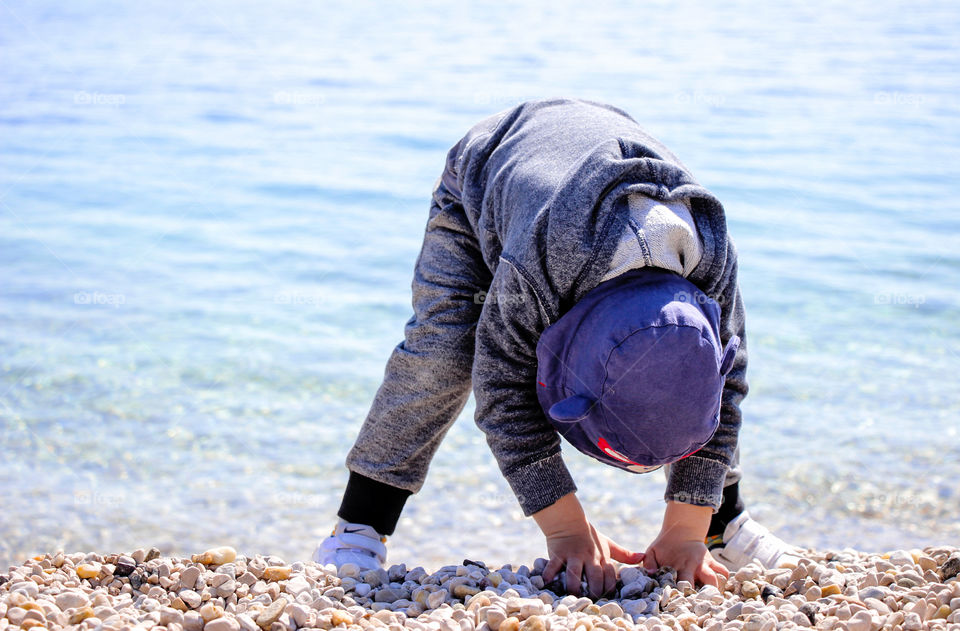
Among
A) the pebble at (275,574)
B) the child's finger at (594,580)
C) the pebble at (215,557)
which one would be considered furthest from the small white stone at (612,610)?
the pebble at (215,557)

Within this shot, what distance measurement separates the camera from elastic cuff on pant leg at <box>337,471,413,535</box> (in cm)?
270

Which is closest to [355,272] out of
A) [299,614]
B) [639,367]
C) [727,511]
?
[727,511]

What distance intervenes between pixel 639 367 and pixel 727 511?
3.27ft

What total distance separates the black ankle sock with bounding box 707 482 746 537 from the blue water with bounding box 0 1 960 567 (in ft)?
2.67

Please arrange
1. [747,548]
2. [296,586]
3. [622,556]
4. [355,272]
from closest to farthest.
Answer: [296,586]
[622,556]
[747,548]
[355,272]

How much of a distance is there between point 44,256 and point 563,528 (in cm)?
528

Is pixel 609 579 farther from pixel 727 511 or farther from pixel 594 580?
pixel 727 511

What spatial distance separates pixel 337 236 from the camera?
6.88m

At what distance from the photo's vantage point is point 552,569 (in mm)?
2268

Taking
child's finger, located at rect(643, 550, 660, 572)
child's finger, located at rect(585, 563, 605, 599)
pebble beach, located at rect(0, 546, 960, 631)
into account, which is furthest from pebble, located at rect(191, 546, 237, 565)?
child's finger, located at rect(643, 550, 660, 572)

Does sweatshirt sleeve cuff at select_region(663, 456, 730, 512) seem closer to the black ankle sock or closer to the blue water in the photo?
the black ankle sock

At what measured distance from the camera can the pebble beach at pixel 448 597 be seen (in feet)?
6.26

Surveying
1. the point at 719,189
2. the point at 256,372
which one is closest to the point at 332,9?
the point at 719,189

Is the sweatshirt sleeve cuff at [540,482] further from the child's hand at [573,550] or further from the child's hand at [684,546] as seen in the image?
the child's hand at [684,546]
